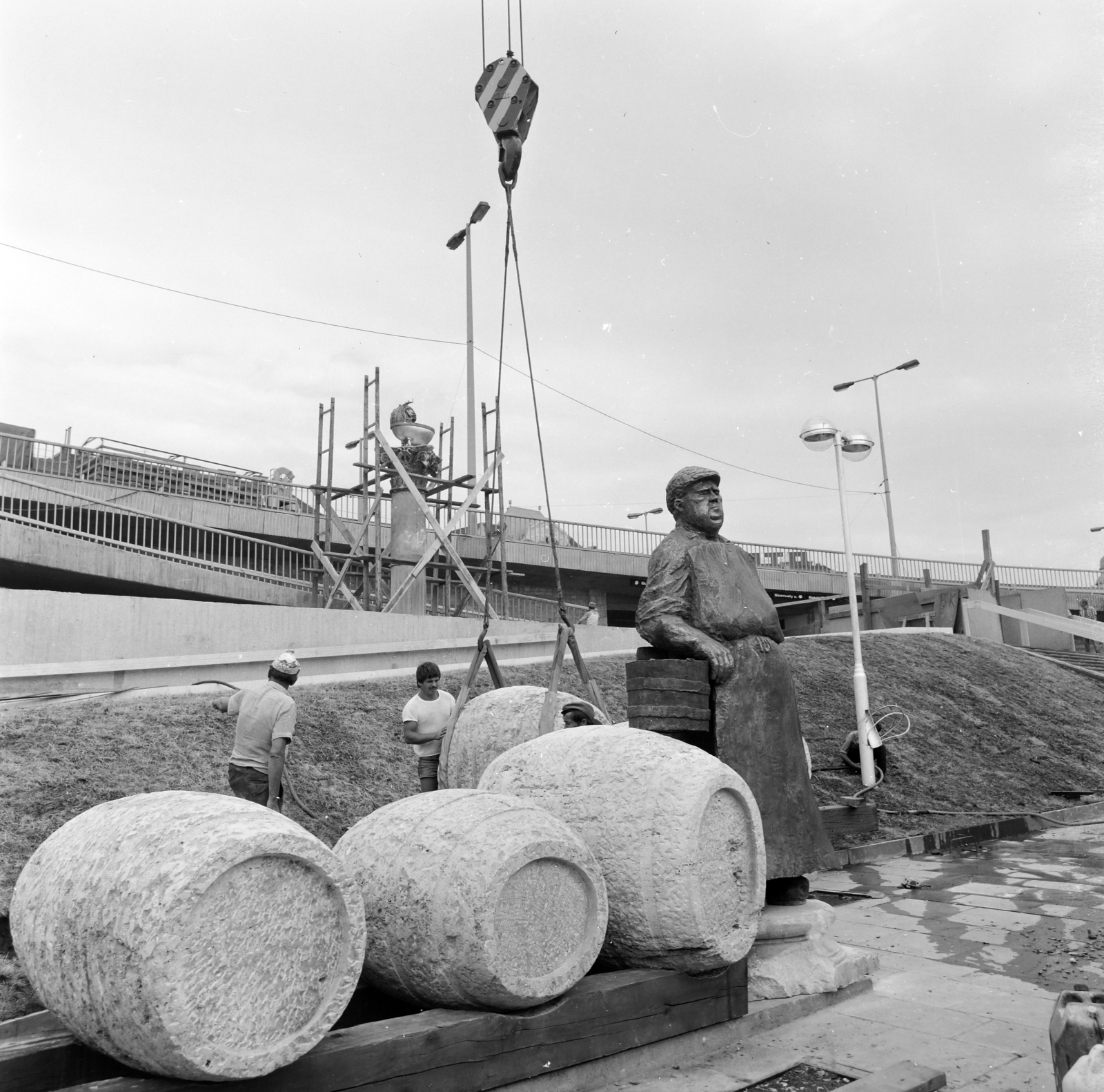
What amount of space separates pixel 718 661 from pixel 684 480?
1100mm

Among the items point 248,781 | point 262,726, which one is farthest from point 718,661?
point 248,781

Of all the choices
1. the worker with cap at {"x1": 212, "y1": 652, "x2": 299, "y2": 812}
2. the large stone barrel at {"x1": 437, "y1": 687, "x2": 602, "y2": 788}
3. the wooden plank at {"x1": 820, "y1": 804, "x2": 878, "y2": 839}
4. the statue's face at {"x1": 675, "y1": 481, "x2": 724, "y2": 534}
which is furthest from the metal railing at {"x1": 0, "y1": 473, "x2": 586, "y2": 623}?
the statue's face at {"x1": 675, "y1": 481, "x2": 724, "y2": 534}

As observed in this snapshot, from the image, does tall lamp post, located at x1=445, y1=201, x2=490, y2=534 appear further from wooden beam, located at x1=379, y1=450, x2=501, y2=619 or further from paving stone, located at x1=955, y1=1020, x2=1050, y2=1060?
paving stone, located at x1=955, y1=1020, x2=1050, y2=1060

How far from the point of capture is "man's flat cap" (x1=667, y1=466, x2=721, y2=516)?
17.9 ft

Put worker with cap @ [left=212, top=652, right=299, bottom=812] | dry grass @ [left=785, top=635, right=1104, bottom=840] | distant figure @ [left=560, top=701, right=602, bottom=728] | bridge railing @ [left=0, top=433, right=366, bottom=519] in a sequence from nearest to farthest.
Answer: distant figure @ [left=560, top=701, right=602, bottom=728]
worker with cap @ [left=212, top=652, right=299, bottom=812]
dry grass @ [left=785, top=635, right=1104, bottom=840]
bridge railing @ [left=0, top=433, right=366, bottom=519]

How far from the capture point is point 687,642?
16.3ft

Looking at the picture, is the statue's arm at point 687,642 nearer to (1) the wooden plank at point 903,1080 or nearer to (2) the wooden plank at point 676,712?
(2) the wooden plank at point 676,712

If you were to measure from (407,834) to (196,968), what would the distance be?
1.06 metres

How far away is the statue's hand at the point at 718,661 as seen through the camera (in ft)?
16.1

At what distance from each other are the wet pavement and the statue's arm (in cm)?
164

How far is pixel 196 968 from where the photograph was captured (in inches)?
108

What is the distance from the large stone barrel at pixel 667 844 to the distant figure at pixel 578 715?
1682 millimetres

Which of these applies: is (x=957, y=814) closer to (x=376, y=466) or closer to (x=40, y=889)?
(x=40, y=889)

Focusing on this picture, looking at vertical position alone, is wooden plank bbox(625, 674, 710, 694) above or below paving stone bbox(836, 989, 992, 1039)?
above
